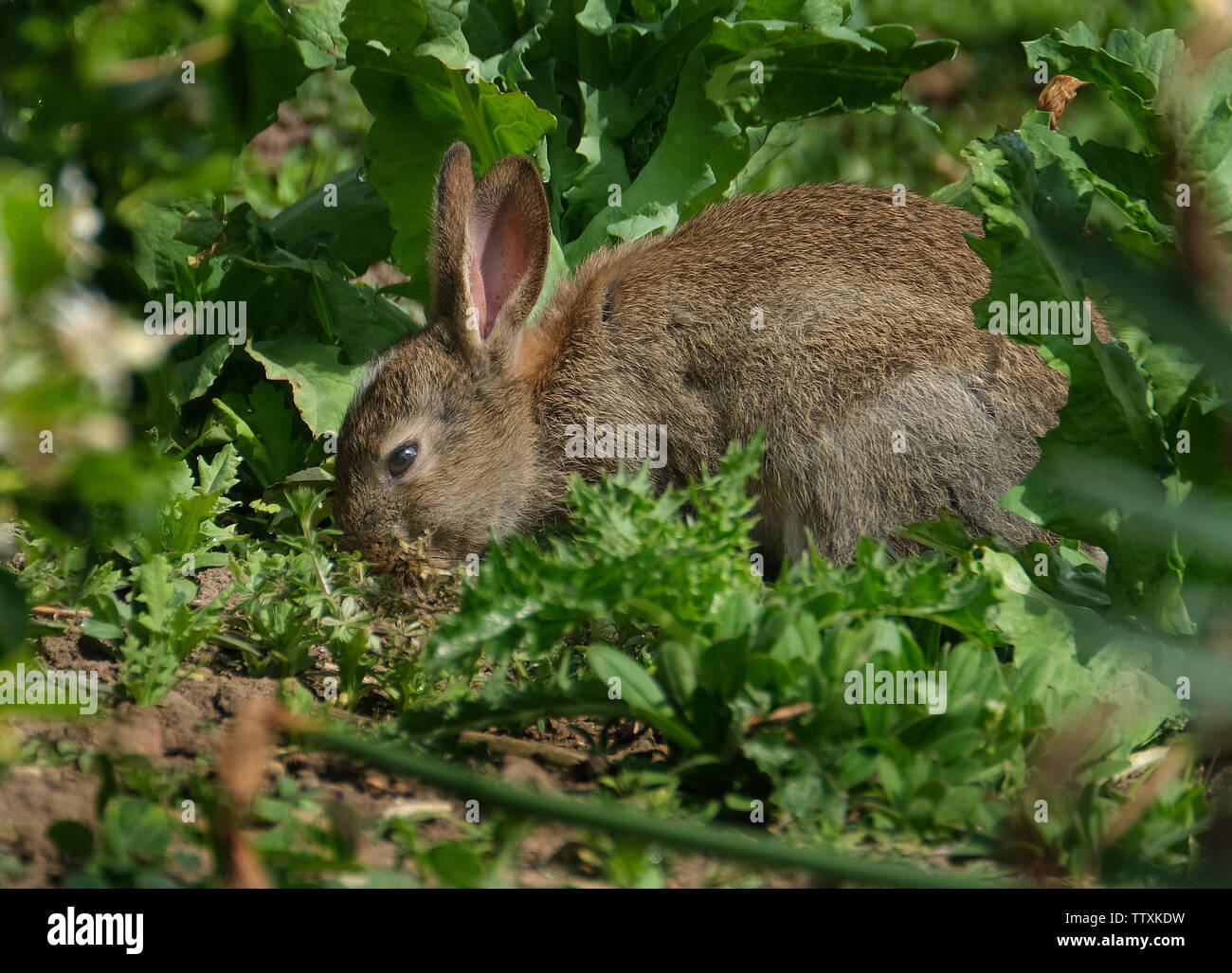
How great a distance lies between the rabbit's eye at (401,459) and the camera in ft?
16.0

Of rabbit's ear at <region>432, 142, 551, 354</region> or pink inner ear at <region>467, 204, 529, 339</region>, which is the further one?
pink inner ear at <region>467, 204, 529, 339</region>

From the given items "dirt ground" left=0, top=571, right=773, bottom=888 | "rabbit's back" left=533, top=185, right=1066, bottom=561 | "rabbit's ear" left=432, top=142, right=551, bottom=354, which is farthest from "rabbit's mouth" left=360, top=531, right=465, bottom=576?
"dirt ground" left=0, top=571, right=773, bottom=888

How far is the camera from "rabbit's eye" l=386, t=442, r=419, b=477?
192 inches

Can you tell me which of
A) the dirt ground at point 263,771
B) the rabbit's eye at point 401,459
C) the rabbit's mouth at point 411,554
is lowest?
the dirt ground at point 263,771

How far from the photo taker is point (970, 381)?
14.6 feet

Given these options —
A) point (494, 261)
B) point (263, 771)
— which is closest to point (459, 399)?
point (494, 261)

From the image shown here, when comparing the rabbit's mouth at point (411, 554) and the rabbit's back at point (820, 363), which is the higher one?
the rabbit's back at point (820, 363)

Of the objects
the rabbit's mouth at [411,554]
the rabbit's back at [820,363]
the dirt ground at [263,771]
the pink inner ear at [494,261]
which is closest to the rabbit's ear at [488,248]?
the pink inner ear at [494,261]

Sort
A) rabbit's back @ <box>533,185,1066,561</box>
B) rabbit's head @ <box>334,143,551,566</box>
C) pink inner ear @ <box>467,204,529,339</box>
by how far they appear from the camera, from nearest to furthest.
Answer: rabbit's back @ <box>533,185,1066,561</box> → rabbit's head @ <box>334,143,551,566</box> → pink inner ear @ <box>467,204,529,339</box>

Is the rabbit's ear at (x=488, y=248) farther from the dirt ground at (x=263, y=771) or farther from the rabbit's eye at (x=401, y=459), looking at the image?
the dirt ground at (x=263, y=771)

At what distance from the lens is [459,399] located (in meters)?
5.07

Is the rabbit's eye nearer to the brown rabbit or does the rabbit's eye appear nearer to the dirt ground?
the brown rabbit

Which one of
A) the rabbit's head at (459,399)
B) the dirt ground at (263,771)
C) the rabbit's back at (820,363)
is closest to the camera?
the dirt ground at (263,771)
